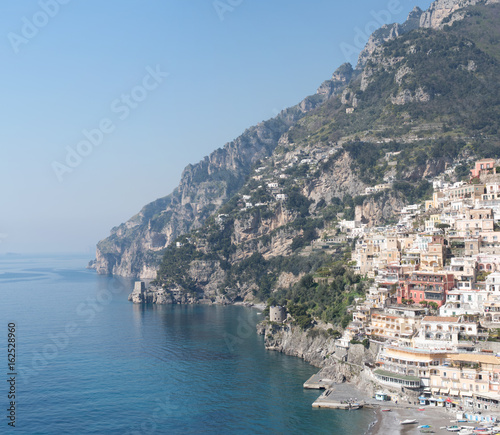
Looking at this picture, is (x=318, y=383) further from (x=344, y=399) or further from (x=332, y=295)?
(x=332, y=295)

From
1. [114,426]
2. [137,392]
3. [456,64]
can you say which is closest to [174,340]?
[137,392]

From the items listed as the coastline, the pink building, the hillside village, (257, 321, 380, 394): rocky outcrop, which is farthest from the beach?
the pink building

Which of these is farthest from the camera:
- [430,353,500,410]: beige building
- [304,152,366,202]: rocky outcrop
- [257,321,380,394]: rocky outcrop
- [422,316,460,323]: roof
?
[304,152,366,202]: rocky outcrop

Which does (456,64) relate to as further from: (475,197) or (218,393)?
(218,393)

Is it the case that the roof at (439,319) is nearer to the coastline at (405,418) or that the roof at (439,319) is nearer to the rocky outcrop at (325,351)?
the rocky outcrop at (325,351)

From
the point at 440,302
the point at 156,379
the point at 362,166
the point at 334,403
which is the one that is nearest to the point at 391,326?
the point at 440,302

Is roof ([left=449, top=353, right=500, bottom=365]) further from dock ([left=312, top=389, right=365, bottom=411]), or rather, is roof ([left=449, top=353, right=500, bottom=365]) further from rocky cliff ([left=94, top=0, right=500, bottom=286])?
rocky cliff ([left=94, top=0, right=500, bottom=286])

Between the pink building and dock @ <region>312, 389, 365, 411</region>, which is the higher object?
the pink building
